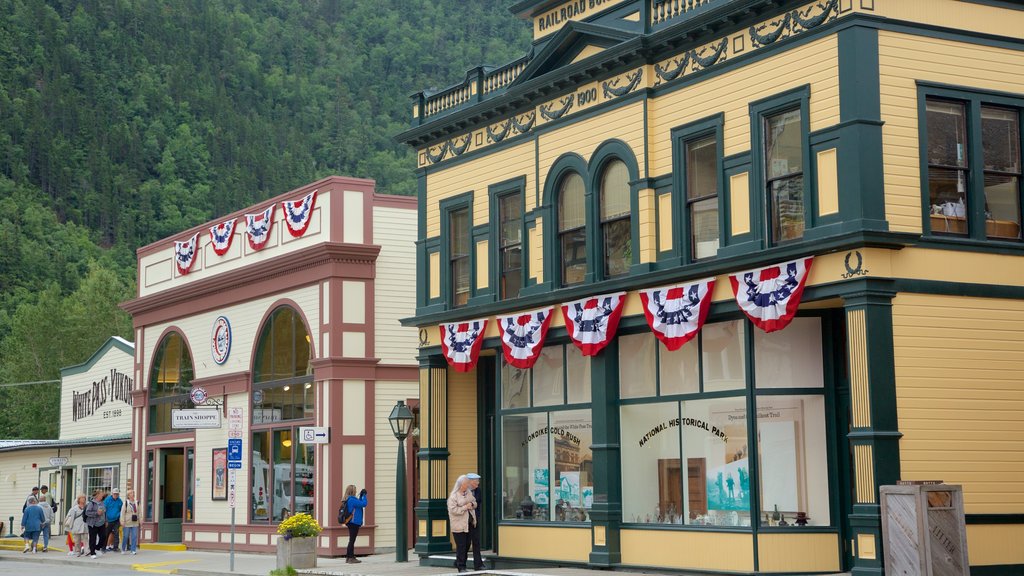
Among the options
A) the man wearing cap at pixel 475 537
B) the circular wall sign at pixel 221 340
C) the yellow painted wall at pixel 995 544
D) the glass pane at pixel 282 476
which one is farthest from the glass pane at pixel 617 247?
the circular wall sign at pixel 221 340

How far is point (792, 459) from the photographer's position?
20578 millimetres

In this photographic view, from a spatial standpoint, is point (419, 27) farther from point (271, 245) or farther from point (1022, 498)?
point (1022, 498)

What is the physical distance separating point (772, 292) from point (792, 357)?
139 cm

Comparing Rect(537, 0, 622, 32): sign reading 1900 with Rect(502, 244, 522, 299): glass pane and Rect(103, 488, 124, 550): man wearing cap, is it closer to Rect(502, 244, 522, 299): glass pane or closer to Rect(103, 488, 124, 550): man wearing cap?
Rect(502, 244, 522, 299): glass pane

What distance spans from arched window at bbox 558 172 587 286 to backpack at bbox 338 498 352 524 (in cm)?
828

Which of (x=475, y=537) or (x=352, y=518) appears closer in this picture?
(x=475, y=537)

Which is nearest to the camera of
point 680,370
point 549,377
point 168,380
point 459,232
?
point 680,370

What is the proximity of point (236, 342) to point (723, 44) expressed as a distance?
19081 mm

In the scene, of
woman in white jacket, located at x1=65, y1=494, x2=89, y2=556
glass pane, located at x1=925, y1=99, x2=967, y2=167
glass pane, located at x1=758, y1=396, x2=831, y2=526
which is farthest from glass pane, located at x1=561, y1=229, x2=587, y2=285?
woman in white jacket, located at x1=65, y1=494, x2=89, y2=556

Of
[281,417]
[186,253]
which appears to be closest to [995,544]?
[281,417]

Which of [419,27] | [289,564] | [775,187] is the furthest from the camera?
[419,27]

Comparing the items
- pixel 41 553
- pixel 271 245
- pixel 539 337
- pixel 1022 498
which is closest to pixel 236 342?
pixel 271 245

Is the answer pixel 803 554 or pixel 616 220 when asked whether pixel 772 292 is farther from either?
pixel 616 220

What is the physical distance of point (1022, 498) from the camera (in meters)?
19.1
